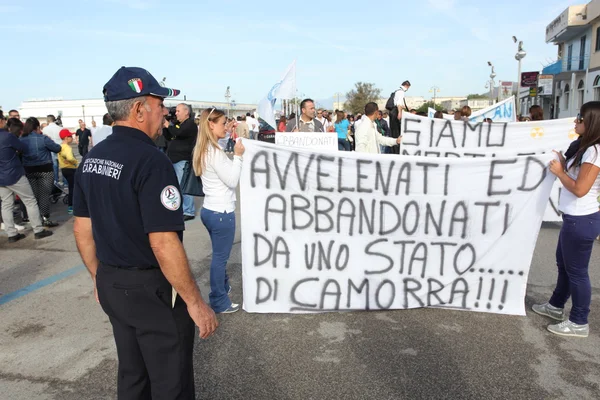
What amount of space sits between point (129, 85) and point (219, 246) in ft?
7.30

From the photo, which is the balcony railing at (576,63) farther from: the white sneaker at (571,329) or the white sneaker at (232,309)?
the white sneaker at (232,309)

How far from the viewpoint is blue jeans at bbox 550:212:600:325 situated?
3.51 metres

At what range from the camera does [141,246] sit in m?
1.95

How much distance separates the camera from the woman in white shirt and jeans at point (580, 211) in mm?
3330

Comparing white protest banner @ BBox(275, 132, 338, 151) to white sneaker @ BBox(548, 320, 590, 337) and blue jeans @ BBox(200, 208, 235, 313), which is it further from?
white sneaker @ BBox(548, 320, 590, 337)

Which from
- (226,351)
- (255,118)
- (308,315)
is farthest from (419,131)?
(255,118)

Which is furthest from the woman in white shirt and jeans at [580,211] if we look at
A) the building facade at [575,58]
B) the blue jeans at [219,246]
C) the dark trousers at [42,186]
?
the building facade at [575,58]

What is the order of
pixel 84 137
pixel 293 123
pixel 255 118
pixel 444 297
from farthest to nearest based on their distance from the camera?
pixel 255 118, pixel 84 137, pixel 293 123, pixel 444 297

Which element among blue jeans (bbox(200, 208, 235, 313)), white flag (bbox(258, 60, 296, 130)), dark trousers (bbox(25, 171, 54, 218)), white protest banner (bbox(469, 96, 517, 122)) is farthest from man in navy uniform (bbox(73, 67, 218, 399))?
white protest banner (bbox(469, 96, 517, 122))

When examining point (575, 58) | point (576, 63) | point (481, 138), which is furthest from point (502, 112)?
point (575, 58)

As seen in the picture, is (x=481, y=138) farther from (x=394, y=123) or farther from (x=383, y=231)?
(x=394, y=123)

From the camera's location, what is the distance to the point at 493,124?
6.87 m

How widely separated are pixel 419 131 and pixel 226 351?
4815 millimetres

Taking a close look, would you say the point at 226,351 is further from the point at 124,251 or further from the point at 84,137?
the point at 84,137
